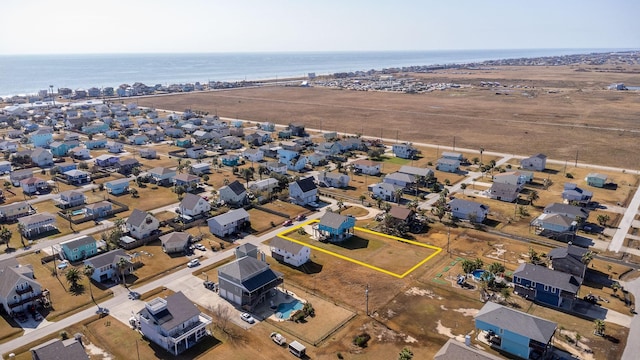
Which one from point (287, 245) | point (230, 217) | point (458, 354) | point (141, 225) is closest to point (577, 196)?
point (287, 245)

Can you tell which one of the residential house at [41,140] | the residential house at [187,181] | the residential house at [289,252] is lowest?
the residential house at [289,252]

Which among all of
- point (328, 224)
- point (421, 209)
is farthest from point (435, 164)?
point (328, 224)

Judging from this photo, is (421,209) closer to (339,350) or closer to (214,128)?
(339,350)

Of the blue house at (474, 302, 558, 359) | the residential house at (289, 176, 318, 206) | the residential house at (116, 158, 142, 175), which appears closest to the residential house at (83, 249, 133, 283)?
the residential house at (289, 176, 318, 206)

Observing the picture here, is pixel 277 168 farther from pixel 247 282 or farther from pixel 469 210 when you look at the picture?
pixel 247 282

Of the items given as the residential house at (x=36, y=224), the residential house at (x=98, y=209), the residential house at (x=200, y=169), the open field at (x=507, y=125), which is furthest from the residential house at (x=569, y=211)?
the residential house at (x=36, y=224)

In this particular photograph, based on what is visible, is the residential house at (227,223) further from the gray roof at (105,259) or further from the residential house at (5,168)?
the residential house at (5,168)
